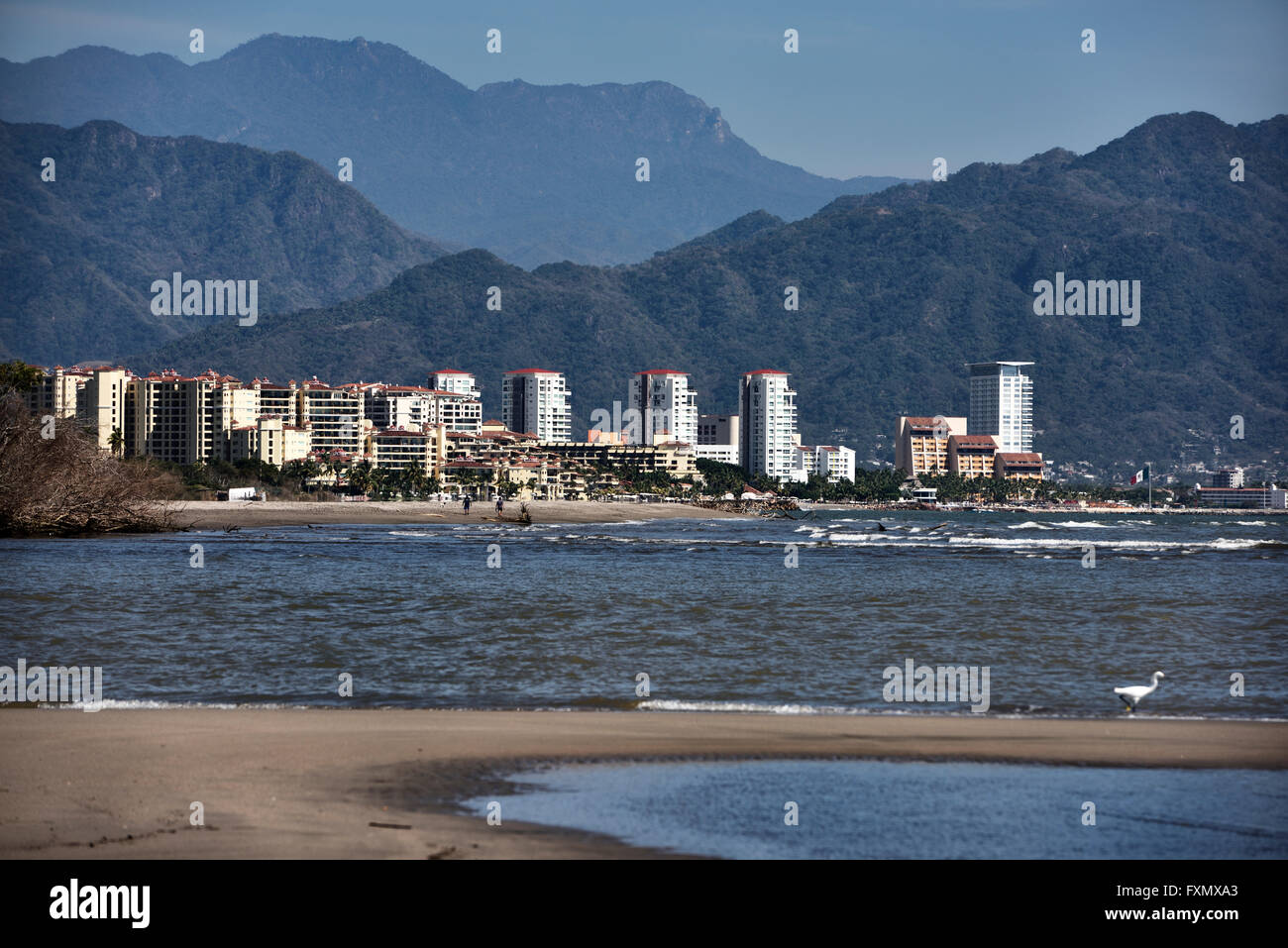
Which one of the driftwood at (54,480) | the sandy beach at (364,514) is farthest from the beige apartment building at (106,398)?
the driftwood at (54,480)

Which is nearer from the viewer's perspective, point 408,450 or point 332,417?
point 408,450

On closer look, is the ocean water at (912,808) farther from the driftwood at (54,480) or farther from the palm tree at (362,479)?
the palm tree at (362,479)

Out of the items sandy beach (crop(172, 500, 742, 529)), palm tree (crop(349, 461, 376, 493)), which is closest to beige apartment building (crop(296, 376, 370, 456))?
palm tree (crop(349, 461, 376, 493))

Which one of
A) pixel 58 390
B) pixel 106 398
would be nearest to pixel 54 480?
pixel 106 398

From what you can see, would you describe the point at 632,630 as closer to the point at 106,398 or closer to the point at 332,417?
the point at 106,398

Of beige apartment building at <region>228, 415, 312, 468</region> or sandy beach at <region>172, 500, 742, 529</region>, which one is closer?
sandy beach at <region>172, 500, 742, 529</region>

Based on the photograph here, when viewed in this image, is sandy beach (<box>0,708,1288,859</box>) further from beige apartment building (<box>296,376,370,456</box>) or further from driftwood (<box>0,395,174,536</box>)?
beige apartment building (<box>296,376,370,456</box>)
